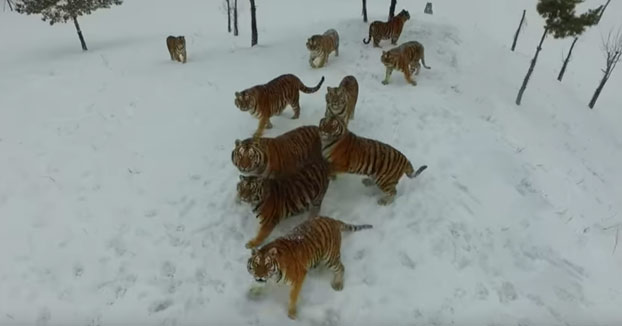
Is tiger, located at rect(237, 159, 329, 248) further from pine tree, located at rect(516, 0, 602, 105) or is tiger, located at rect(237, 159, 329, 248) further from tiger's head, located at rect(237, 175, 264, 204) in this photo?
pine tree, located at rect(516, 0, 602, 105)

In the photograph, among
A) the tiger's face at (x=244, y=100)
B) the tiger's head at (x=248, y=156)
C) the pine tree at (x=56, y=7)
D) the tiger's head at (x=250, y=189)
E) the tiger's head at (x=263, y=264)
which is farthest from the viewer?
the pine tree at (x=56, y=7)

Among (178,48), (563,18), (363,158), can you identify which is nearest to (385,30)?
(563,18)

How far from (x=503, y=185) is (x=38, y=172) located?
7604 mm

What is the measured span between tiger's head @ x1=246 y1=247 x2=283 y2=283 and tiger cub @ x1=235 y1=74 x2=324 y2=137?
11.4 ft

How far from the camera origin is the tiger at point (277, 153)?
5.28 metres

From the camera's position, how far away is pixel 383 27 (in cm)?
1209

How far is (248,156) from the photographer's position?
17.3 ft

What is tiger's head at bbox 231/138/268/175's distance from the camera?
525cm

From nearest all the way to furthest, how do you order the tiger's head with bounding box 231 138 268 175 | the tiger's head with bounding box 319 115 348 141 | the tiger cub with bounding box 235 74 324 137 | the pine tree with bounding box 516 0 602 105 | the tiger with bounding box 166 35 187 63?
the tiger's head with bounding box 231 138 268 175
the tiger's head with bounding box 319 115 348 141
the tiger cub with bounding box 235 74 324 137
the pine tree with bounding box 516 0 602 105
the tiger with bounding box 166 35 187 63

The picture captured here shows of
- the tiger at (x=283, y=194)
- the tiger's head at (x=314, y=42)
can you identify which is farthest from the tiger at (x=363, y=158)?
the tiger's head at (x=314, y=42)

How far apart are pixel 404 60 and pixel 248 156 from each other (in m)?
5.91

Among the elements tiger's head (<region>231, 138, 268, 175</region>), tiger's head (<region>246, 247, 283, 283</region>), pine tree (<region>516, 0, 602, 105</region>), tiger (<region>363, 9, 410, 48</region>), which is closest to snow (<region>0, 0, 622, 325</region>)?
tiger (<region>363, 9, 410, 48</region>)

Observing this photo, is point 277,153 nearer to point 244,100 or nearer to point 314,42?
point 244,100

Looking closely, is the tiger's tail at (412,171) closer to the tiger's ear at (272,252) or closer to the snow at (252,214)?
the snow at (252,214)
